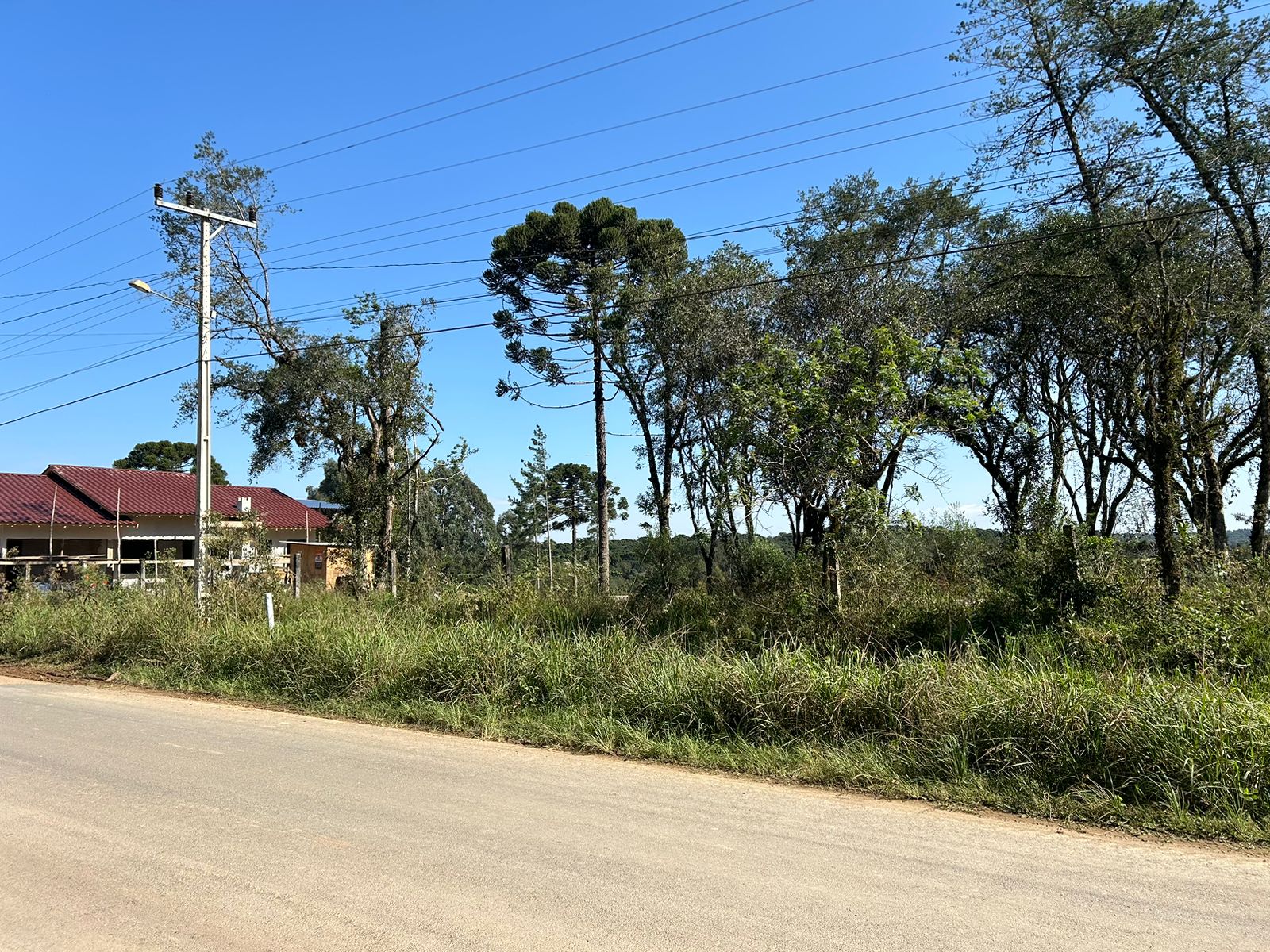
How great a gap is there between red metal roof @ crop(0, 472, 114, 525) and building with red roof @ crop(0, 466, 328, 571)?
1.2 inches

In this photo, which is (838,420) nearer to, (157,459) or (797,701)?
(797,701)

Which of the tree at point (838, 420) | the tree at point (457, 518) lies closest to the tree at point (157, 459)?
the tree at point (457, 518)

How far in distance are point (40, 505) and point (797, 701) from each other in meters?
34.2

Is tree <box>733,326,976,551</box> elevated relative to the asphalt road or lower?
elevated

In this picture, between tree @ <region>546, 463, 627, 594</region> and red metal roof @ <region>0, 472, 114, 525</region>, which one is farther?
tree @ <region>546, 463, 627, 594</region>

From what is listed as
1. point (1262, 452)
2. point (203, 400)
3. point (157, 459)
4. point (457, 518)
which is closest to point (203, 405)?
point (203, 400)

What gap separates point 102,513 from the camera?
34.0 meters

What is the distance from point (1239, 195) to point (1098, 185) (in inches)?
86.3

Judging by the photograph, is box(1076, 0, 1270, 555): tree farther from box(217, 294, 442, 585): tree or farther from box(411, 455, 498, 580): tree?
box(411, 455, 498, 580): tree

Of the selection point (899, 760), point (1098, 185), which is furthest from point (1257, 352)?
point (899, 760)

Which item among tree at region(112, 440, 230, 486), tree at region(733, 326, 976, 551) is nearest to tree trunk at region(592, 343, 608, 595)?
tree at region(733, 326, 976, 551)

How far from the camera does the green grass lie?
6000mm

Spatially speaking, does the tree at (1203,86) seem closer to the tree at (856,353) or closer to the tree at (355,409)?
the tree at (856,353)

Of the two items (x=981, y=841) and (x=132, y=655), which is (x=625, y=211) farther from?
(x=981, y=841)
